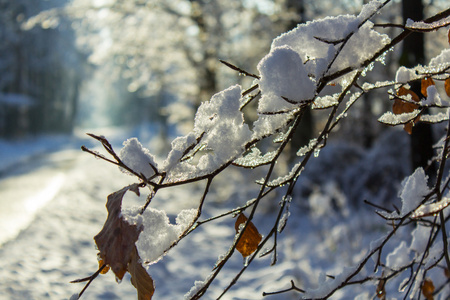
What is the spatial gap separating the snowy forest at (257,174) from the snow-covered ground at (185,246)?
0.11 ft

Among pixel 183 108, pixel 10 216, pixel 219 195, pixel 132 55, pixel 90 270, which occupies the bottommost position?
pixel 90 270

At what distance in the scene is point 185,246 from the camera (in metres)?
5.04

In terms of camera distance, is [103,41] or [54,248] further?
[103,41]

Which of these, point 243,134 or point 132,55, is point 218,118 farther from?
point 132,55

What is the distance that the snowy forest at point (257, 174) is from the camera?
0.85m

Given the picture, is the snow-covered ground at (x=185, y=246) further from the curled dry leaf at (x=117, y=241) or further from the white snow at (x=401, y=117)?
the curled dry leaf at (x=117, y=241)

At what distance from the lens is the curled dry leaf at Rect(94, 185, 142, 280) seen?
0.69 meters

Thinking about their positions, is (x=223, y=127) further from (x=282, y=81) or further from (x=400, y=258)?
(x=400, y=258)

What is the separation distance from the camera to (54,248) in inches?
175

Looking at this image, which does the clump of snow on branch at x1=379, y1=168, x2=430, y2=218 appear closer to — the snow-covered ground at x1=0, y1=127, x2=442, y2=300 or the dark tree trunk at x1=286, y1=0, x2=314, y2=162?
the snow-covered ground at x1=0, y1=127, x2=442, y2=300

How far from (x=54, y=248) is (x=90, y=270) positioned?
3.31ft

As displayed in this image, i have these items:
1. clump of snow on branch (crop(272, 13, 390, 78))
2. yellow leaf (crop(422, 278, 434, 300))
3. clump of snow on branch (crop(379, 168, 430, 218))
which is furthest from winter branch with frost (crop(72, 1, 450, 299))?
yellow leaf (crop(422, 278, 434, 300))

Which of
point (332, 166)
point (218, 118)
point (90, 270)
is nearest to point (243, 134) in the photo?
point (218, 118)

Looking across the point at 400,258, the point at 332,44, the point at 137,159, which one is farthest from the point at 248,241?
the point at 400,258
